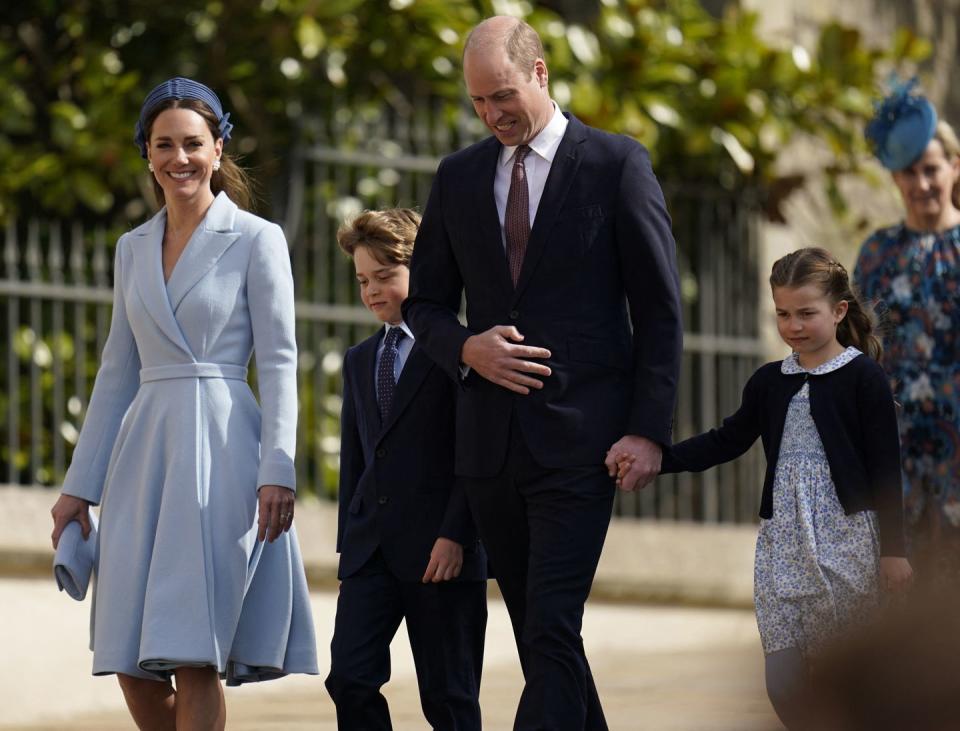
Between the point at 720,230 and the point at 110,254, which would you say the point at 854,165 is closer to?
the point at 720,230

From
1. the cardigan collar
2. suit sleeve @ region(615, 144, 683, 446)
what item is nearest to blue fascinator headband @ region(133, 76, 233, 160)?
suit sleeve @ region(615, 144, 683, 446)

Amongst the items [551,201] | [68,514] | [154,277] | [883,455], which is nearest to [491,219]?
[551,201]

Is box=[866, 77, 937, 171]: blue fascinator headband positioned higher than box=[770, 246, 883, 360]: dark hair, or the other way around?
box=[866, 77, 937, 171]: blue fascinator headband

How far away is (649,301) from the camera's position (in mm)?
4492

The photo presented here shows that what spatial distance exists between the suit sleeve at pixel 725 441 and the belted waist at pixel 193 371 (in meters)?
1.05

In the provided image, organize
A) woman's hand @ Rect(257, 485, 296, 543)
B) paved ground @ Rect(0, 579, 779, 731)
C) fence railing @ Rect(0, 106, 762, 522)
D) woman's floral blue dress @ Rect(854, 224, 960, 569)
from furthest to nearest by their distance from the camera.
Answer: fence railing @ Rect(0, 106, 762, 522) → paved ground @ Rect(0, 579, 779, 731) → woman's floral blue dress @ Rect(854, 224, 960, 569) → woman's hand @ Rect(257, 485, 296, 543)

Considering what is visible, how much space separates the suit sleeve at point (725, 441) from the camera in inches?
189

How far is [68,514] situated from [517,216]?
1.28 metres

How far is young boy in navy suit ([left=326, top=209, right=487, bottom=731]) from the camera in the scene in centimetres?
485

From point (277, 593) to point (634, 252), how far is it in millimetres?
1149

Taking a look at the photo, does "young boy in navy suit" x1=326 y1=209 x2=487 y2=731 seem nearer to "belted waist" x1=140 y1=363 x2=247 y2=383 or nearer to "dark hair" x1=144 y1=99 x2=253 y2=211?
"dark hair" x1=144 y1=99 x2=253 y2=211

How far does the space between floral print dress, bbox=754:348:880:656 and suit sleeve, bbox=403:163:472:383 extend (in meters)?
0.87

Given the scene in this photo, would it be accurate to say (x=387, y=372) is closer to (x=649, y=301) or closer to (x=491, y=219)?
(x=491, y=219)

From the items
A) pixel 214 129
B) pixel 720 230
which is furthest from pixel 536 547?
pixel 720 230
